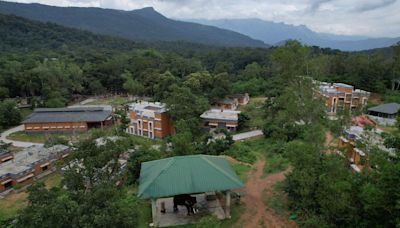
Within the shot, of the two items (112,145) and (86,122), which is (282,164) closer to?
(112,145)

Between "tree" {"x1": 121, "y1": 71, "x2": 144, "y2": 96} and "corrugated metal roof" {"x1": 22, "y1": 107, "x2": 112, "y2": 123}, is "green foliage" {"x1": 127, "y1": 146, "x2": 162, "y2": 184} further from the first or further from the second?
"tree" {"x1": 121, "y1": 71, "x2": 144, "y2": 96}

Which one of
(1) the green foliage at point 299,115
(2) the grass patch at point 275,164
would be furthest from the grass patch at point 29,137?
(2) the grass patch at point 275,164

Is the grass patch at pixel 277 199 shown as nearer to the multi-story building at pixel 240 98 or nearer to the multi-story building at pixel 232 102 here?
the multi-story building at pixel 232 102

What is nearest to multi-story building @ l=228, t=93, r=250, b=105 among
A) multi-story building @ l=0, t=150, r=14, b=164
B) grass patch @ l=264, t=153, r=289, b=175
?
grass patch @ l=264, t=153, r=289, b=175

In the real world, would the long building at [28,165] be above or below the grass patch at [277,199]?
below

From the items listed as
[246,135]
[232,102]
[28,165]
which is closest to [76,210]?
[28,165]

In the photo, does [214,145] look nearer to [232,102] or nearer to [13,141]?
[232,102]
